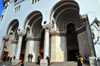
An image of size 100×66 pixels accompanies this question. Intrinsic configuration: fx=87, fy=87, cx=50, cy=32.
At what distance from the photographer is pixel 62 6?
1045cm

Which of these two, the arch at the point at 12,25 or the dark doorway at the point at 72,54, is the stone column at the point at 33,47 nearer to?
the arch at the point at 12,25

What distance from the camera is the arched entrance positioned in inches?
415

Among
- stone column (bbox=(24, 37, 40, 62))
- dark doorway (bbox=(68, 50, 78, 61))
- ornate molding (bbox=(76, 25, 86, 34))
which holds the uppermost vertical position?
ornate molding (bbox=(76, 25, 86, 34))

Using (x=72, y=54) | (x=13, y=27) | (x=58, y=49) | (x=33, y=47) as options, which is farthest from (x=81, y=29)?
(x=13, y=27)

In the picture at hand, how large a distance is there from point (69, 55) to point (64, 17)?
506cm

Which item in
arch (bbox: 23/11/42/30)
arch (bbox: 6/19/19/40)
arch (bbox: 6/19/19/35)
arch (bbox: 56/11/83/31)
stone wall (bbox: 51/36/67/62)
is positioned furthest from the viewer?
arch (bbox: 6/19/19/40)

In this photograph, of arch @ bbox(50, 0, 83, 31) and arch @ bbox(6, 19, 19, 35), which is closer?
arch @ bbox(50, 0, 83, 31)

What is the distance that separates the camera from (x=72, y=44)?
1077 centimetres

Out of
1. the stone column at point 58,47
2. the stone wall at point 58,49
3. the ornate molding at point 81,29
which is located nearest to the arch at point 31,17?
the stone column at point 58,47

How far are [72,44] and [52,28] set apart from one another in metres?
3.25

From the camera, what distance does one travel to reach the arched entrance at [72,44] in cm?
1054

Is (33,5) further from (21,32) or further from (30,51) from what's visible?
(30,51)

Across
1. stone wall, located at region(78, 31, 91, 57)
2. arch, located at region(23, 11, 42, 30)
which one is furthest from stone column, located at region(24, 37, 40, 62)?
stone wall, located at region(78, 31, 91, 57)

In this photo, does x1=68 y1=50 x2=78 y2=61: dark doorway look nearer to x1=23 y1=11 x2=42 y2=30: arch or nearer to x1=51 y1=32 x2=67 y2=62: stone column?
x1=51 y1=32 x2=67 y2=62: stone column
